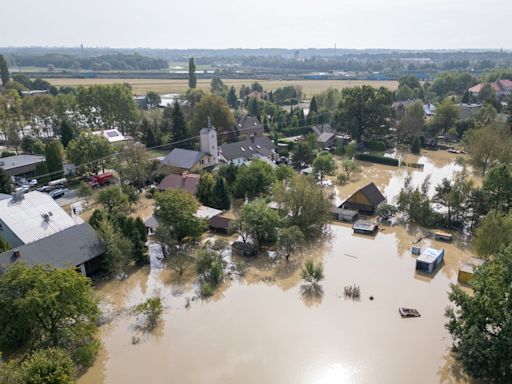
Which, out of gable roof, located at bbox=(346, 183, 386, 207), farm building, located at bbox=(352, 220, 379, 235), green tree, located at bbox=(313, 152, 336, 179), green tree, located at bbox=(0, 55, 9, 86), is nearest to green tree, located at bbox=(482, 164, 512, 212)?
gable roof, located at bbox=(346, 183, 386, 207)

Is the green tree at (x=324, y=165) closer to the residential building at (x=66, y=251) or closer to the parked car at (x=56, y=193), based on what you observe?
the residential building at (x=66, y=251)

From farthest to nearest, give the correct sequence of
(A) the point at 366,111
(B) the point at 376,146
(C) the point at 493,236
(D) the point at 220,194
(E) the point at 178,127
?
(E) the point at 178,127
(B) the point at 376,146
(A) the point at 366,111
(D) the point at 220,194
(C) the point at 493,236

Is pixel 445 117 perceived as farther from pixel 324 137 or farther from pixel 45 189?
pixel 45 189

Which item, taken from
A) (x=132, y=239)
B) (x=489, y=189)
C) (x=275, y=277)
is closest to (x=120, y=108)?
(x=132, y=239)

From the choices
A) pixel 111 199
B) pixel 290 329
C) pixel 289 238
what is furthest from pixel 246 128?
pixel 290 329

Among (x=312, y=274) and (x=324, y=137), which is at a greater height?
(x=324, y=137)

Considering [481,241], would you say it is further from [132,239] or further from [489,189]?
[132,239]
